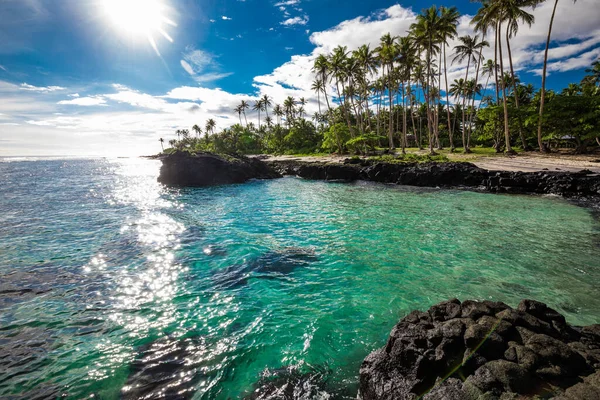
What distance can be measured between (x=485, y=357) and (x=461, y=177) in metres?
26.2

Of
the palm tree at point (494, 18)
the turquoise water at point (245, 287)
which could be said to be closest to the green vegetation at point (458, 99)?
the palm tree at point (494, 18)

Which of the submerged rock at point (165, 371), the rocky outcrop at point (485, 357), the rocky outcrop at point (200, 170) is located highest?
the rocky outcrop at point (200, 170)

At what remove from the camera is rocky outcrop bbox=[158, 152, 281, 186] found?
32.7 meters

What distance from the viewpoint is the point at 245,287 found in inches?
311

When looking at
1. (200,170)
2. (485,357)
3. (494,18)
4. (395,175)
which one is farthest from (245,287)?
(494,18)

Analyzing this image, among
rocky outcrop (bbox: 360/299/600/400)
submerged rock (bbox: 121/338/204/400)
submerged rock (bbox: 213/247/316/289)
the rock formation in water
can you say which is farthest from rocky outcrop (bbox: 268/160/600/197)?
submerged rock (bbox: 121/338/204/400)

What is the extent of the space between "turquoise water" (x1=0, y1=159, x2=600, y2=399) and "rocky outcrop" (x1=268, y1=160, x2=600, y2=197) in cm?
589

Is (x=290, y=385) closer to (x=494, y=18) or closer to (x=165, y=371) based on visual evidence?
(x=165, y=371)

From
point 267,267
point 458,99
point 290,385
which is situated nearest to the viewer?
point 290,385

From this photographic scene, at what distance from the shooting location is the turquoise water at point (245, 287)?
4.82m

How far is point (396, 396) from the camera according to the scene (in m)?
3.59

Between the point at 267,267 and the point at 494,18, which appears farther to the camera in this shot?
the point at 494,18

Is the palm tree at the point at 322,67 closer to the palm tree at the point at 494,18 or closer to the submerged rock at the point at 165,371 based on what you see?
the palm tree at the point at 494,18

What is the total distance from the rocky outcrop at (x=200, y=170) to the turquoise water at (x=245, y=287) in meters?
17.1
